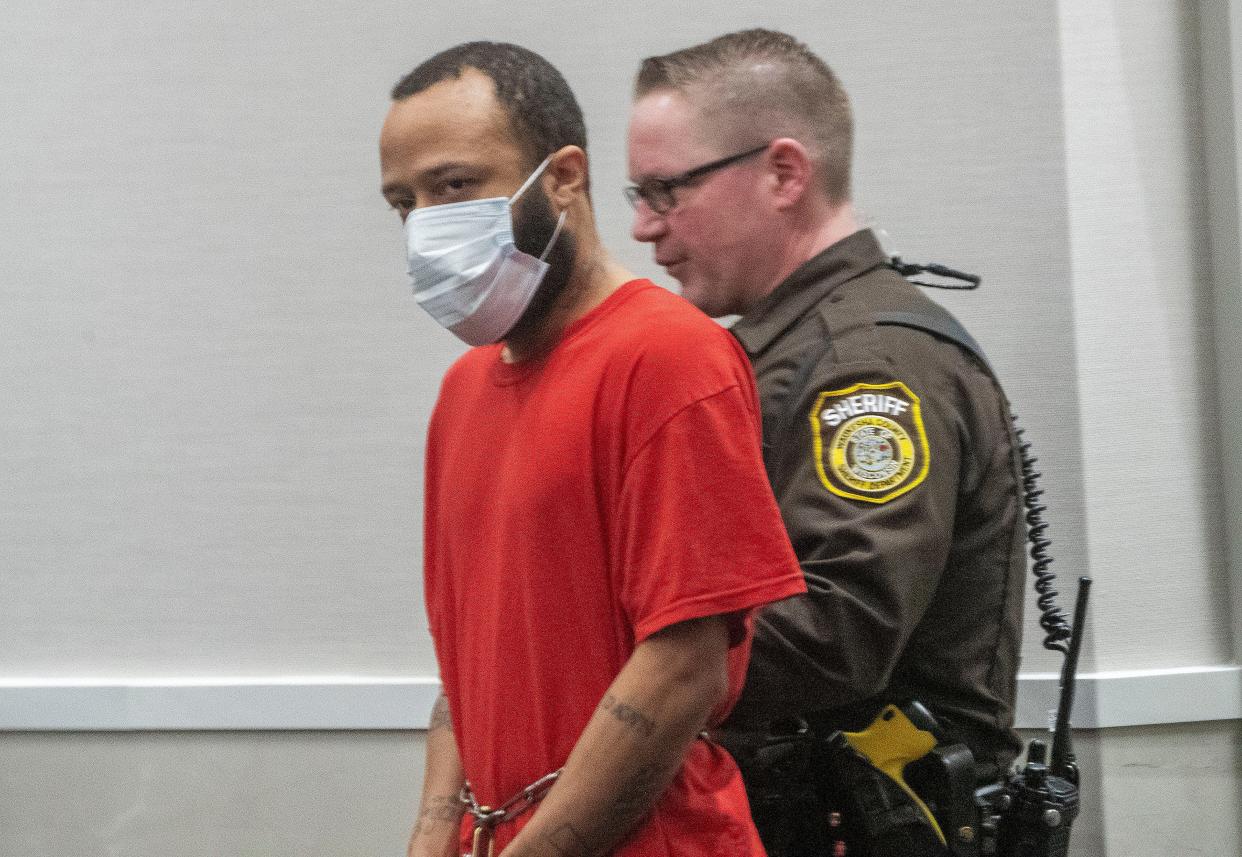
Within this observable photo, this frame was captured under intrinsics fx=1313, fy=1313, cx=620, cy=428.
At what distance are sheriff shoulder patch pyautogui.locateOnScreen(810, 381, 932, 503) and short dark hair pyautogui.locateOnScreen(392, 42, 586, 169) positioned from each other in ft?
1.71

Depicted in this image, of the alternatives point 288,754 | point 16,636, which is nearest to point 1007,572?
point 288,754

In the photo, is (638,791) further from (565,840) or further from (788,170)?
(788,170)

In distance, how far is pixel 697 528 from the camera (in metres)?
1.19

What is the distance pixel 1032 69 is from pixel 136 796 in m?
2.34

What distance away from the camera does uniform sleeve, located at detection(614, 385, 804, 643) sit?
1183mm

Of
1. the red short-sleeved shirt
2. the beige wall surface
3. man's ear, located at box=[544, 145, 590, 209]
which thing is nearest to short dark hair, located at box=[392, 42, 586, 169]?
man's ear, located at box=[544, 145, 590, 209]

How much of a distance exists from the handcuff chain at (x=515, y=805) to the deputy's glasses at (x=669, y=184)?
1004 millimetres

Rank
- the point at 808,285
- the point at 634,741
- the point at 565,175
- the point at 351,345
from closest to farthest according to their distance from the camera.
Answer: the point at 634,741
the point at 565,175
the point at 808,285
the point at 351,345

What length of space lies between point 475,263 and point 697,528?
14.4 inches

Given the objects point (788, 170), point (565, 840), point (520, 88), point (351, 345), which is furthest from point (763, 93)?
point (565, 840)

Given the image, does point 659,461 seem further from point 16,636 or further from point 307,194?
point 16,636

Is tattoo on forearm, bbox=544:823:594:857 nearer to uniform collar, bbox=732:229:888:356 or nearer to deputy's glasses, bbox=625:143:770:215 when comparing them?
uniform collar, bbox=732:229:888:356

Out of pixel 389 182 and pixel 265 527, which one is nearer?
pixel 389 182

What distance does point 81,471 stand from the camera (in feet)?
9.11
